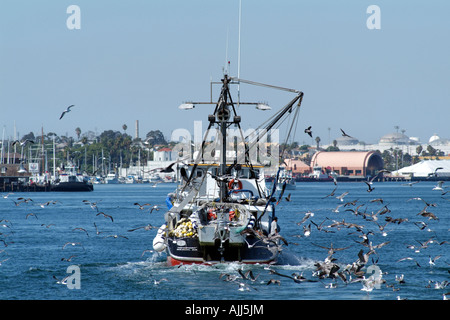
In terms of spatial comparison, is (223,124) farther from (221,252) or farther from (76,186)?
(76,186)

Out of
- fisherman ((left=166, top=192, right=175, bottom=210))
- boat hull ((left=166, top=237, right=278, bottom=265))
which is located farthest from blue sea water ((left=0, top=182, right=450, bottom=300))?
fisherman ((left=166, top=192, right=175, bottom=210))

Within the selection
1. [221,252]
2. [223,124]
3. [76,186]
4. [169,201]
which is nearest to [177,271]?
[221,252]

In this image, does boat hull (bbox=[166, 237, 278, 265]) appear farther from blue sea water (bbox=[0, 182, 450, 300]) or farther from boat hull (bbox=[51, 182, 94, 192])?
boat hull (bbox=[51, 182, 94, 192])

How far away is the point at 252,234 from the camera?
44.0m

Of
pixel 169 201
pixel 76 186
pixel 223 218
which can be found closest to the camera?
pixel 223 218

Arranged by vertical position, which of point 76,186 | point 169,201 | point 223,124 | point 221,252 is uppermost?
point 223,124

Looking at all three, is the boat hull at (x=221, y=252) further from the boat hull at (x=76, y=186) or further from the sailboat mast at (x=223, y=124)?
the boat hull at (x=76, y=186)

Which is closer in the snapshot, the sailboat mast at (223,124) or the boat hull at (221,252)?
the boat hull at (221,252)

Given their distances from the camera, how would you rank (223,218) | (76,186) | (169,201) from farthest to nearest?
1. (76,186)
2. (169,201)
3. (223,218)

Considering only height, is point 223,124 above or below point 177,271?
above

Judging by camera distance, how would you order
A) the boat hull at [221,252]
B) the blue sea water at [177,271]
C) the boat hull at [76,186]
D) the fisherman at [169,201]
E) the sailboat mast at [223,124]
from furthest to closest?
the boat hull at [76,186] < the fisherman at [169,201] < the sailboat mast at [223,124] < the boat hull at [221,252] < the blue sea water at [177,271]

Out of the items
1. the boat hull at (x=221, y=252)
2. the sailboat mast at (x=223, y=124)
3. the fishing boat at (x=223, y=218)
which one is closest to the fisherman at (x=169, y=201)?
the fishing boat at (x=223, y=218)
